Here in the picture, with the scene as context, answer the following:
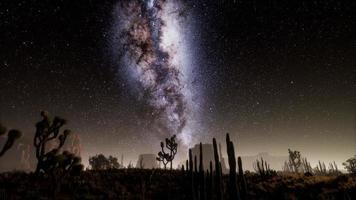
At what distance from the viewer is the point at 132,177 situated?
56.9 ft

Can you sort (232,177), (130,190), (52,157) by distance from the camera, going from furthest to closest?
(130,190) < (52,157) < (232,177)

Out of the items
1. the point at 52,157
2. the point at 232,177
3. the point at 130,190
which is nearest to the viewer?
the point at 232,177

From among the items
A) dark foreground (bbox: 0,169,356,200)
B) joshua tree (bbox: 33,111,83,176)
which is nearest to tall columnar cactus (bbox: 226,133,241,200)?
dark foreground (bbox: 0,169,356,200)

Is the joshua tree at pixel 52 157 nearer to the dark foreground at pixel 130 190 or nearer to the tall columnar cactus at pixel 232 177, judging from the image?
the dark foreground at pixel 130 190

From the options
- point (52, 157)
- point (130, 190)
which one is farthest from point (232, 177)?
point (52, 157)

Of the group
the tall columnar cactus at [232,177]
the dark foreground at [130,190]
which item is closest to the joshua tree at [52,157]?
the dark foreground at [130,190]

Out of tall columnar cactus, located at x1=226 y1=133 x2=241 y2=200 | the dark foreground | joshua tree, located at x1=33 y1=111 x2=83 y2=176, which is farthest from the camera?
the dark foreground

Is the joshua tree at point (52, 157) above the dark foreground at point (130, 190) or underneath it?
above

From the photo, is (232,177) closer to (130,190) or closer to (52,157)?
(130,190)

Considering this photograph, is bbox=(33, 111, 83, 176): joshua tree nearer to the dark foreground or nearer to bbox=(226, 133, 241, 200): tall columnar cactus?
the dark foreground

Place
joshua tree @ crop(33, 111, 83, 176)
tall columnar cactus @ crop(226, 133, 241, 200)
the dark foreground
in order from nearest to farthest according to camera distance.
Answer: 1. tall columnar cactus @ crop(226, 133, 241, 200)
2. joshua tree @ crop(33, 111, 83, 176)
3. the dark foreground

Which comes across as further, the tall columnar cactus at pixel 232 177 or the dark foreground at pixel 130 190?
the dark foreground at pixel 130 190

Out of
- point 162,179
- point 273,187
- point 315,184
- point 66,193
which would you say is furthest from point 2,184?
point 315,184

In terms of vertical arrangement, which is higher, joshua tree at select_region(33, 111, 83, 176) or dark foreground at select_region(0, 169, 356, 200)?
joshua tree at select_region(33, 111, 83, 176)
